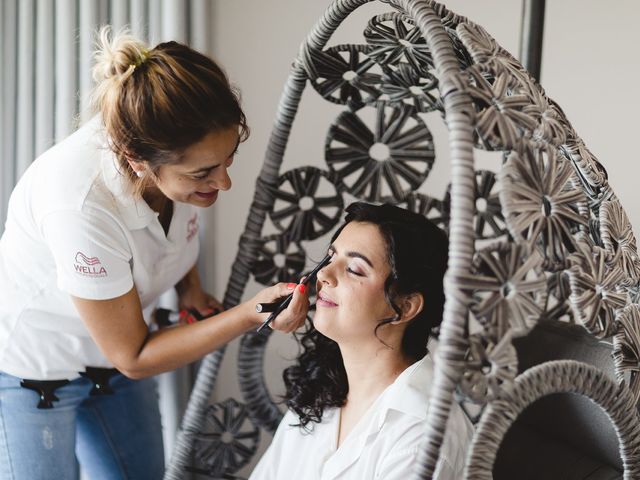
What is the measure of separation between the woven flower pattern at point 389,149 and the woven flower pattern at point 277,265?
0.20m

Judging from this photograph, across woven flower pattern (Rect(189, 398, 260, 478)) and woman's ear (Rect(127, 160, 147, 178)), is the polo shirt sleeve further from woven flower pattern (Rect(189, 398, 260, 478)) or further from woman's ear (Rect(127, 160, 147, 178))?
woven flower pattern (Rect(189, 398, 260, 478))

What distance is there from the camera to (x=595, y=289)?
46.3 inches

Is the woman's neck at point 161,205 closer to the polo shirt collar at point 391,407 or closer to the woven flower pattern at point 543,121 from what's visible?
the polo shirt collar at point 391,407

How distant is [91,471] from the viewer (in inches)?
72.1

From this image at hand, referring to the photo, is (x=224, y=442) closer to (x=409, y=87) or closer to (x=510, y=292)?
(x=409, y=87)

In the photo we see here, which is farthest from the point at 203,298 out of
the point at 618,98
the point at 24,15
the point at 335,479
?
the point at 618,98

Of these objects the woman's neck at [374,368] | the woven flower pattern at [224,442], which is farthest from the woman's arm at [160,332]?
the woven flower pattern at [224,442]

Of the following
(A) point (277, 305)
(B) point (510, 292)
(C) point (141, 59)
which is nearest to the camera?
(B) point (510, 292)

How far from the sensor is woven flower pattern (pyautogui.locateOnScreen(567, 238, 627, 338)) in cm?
115

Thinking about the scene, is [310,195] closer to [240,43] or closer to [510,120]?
[240,43]

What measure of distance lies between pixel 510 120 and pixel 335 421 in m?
0.74

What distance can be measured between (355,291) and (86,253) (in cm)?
51

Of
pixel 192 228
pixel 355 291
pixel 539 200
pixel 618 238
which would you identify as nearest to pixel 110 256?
pixel 192 228

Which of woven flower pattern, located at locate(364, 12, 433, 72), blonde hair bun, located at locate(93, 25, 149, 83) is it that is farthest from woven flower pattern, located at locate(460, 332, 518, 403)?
blonde hair bun, located at locate(93, 25, 149, 83)
